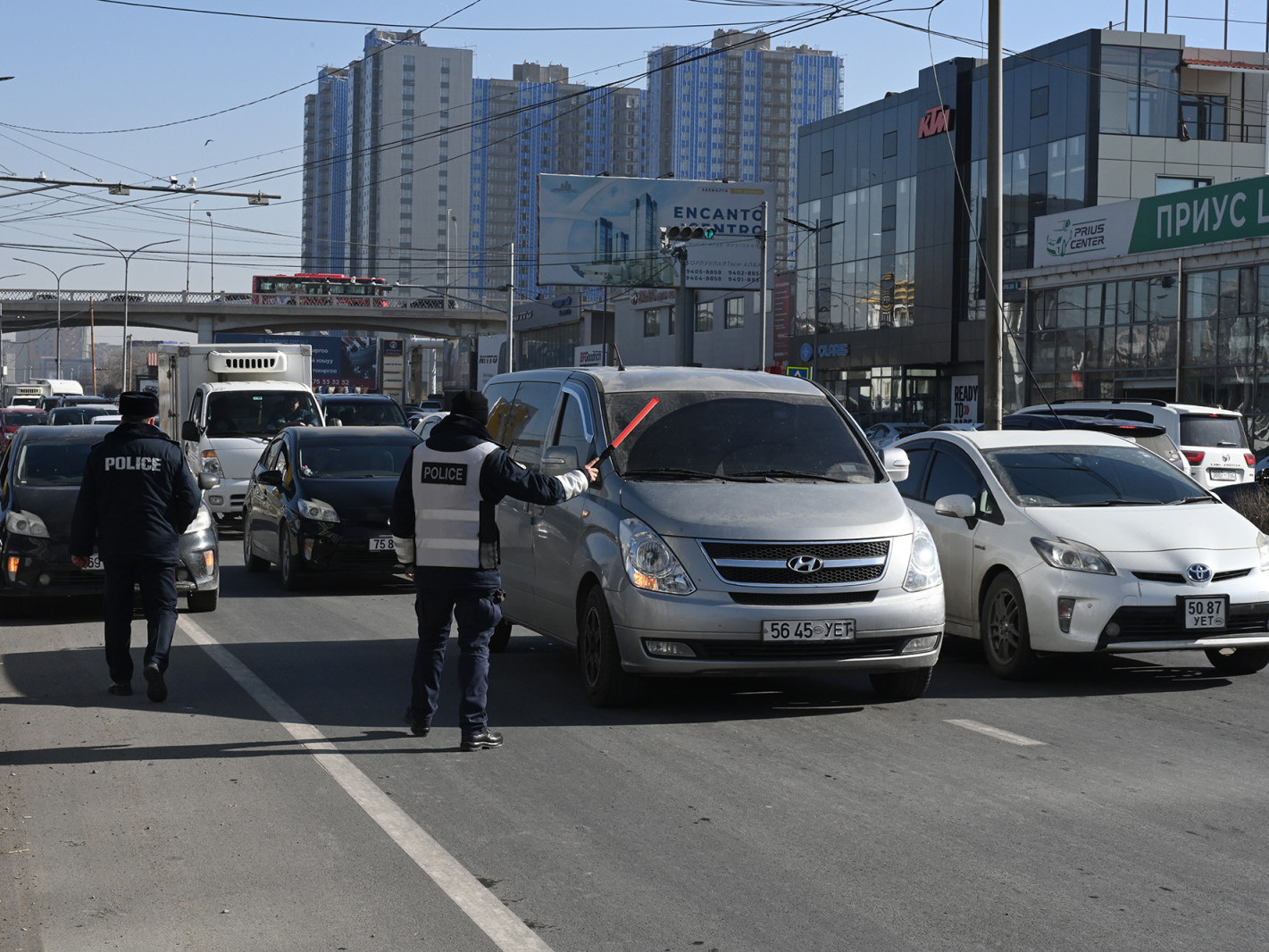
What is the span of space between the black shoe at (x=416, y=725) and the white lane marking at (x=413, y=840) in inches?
15.8

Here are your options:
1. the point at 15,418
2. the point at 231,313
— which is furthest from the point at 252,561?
the point at 231,313

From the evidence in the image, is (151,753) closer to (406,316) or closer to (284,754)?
(284,754)

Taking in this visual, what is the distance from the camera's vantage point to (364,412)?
26.6 m

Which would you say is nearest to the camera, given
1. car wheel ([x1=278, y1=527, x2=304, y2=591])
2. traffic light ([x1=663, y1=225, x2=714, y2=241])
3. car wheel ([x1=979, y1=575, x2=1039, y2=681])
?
car wheel ([x1=979, y1=575, x2=1039, y2=681])

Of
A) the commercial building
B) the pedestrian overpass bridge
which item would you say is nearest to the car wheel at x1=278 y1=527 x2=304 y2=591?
the commercial building

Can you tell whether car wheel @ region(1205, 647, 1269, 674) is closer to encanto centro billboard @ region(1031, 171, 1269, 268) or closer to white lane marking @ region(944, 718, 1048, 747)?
white lane marking @ region(944, 718, 1048, 747)

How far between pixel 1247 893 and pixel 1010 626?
14.7ft

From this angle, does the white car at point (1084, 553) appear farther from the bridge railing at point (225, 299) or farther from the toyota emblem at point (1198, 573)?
the bridge railing at point (225, 299)

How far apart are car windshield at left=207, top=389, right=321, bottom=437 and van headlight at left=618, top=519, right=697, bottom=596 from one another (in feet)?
51.1

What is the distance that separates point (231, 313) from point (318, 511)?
268ft

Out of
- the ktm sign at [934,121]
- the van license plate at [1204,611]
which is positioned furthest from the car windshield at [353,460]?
the ktm sign at [934,121]

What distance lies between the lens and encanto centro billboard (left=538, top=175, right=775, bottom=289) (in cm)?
4984

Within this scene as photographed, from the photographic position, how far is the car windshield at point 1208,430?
22.5 metres

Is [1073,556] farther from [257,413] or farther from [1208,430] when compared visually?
[257,413]
